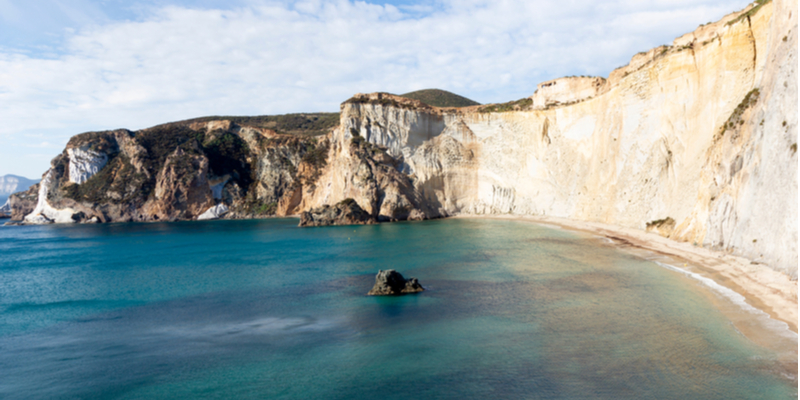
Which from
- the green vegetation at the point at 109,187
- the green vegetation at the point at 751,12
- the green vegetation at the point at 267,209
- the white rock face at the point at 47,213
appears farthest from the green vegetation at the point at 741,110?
the white rock face at the point at 47,213

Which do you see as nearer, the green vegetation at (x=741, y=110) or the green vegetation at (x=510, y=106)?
the green vegetation at (x=741, y=110)

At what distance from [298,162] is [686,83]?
5678cm

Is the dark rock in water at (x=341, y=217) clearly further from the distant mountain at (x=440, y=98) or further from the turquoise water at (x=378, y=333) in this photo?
the distant mountain at (x=440, y=98)

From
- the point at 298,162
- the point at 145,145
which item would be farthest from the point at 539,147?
the point at 145,145

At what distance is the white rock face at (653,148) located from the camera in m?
19.6

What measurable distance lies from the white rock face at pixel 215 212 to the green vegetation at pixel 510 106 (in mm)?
43816

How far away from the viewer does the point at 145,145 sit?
7788 centimetres

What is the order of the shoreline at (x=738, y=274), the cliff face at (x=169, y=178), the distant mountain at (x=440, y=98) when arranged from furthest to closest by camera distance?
the distant mountain at (x=440, y=98) < the cliff face at (x=169, y=178) < the shoreline at (x=738, y=274)

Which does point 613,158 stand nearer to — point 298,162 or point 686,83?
point 686,83

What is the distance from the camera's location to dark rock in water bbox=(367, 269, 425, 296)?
1986 cm

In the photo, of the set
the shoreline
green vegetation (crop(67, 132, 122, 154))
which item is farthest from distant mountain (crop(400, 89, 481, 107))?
the shoreline

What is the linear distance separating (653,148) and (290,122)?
75.5 meters

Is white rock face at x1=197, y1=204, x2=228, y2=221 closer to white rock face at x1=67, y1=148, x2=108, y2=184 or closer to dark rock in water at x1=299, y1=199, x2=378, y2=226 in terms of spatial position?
white rock face at x1=67, y1=148, x2=108, y2=184

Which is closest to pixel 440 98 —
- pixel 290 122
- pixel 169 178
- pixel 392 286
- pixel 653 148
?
pixel 290 122
